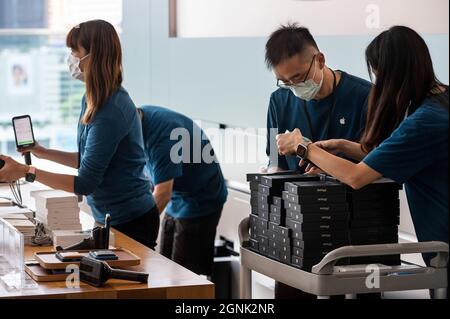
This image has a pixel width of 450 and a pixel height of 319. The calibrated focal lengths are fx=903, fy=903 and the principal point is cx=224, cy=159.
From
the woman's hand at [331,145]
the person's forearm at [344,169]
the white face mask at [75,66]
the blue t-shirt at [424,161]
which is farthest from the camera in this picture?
the white face mask at [75,66]

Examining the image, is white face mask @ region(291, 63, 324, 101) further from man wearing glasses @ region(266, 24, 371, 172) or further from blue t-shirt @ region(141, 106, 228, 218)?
blue t-shirt @ region(141, 106, 228, 218)

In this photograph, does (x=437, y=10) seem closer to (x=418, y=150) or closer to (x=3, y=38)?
(x=418, y=150)

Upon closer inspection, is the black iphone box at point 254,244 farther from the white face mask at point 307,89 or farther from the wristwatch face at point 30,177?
the wristwatch face at point 30,177

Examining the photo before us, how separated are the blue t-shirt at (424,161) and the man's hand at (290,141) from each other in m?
0.28

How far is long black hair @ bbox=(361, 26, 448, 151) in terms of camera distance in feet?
8.64

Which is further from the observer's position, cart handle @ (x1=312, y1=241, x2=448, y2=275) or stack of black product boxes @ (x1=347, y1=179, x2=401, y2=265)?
stack of black product boxes @ (x1=347, y1=179, x2=401, y2=265)

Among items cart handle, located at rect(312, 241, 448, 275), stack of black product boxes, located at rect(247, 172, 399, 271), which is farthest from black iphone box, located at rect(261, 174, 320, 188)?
cart handle, located at rect(312, 241, 448, 275)

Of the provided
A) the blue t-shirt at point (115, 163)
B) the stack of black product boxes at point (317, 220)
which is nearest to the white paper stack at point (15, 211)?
the blue t-shirt at point (115, 163)

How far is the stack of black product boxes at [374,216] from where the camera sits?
110 inches

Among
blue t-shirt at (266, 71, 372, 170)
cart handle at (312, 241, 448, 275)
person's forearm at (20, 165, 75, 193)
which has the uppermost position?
blue t-shirt at (266, 71, 372, 170)

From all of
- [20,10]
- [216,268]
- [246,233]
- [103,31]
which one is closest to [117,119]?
[103,31]

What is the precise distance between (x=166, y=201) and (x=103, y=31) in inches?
36.8

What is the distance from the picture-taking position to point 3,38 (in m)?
6.86

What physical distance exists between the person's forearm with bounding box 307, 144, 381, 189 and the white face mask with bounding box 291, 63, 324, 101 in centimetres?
41
